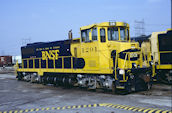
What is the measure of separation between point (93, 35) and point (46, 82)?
612cm

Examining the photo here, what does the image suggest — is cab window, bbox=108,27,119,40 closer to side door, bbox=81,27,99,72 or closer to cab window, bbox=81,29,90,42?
side door, bbox=81,27,99,72

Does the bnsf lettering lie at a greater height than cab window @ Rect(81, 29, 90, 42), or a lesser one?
lesser

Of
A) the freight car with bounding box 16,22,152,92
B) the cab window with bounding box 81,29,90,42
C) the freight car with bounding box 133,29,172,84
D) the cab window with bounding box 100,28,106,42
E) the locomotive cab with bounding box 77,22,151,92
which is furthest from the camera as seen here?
the freight car with bounding box 133,29,172,84

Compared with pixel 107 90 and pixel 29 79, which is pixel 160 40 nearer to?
pixel 107 90

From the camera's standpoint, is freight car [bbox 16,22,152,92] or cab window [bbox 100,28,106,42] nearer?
freight car [bbox 16,22,152,92]

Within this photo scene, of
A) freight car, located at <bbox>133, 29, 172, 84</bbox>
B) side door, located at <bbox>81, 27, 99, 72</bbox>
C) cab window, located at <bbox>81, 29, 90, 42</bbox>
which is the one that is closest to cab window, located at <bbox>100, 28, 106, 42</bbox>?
side door, located at <bbox>81, 27, 99, 72</bbox>

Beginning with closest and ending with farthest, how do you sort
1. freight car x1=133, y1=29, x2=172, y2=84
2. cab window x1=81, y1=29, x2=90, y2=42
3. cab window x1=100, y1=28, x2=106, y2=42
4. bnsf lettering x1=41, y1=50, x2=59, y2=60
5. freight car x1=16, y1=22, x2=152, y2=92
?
1. freight car x1=16, y1=22, x2=152, y2=92
2. cab window x1=100, y1=28, x2=106, y2=42
3. cab window x1=81, y1=29, x2=90, y2=42
4. freight car x1=133, y1=29, x2=172, y2=84
5. bnsf lettering x1=41, y1=50, x2=59, y2=60

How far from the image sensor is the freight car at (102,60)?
10.1 metres

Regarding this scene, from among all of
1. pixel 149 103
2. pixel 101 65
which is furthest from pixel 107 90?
pixel 149 103

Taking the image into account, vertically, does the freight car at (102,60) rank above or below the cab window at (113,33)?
below

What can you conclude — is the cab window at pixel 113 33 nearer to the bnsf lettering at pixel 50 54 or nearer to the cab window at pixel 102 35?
the cab window at pixel 102 35

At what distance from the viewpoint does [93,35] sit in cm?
1095

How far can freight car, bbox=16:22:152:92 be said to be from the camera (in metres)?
10.1

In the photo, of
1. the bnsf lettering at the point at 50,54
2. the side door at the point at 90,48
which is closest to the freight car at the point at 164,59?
the side door at the point at 90,48
